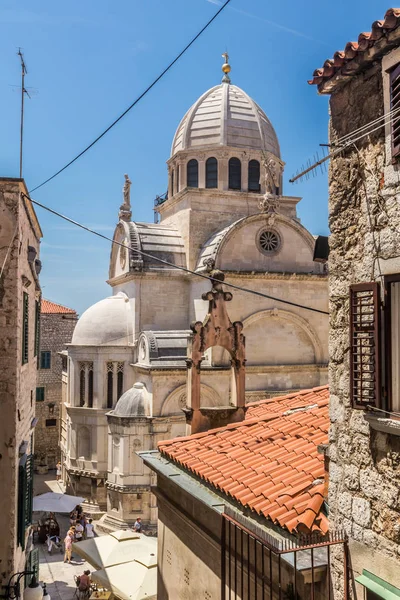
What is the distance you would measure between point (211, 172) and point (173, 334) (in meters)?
9.02

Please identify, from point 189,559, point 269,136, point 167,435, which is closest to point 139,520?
point 167,435

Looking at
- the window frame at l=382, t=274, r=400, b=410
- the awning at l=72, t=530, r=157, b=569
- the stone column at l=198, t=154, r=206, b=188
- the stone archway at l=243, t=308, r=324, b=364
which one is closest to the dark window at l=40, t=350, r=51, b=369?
the stone column at l=198, t=154, r=206, b=188

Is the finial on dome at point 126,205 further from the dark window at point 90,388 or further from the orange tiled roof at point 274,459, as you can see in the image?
the orange tiled roof at point 274,459

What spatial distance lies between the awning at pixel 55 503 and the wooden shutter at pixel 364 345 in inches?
613

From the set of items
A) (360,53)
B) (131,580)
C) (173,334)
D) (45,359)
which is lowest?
(131,580)

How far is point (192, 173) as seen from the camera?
2684cm

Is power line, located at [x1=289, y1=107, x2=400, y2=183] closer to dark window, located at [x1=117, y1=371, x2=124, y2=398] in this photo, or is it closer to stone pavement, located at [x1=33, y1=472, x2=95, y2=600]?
stone pavement, located at [x1=33, y1=472, x2=95, y2=600]

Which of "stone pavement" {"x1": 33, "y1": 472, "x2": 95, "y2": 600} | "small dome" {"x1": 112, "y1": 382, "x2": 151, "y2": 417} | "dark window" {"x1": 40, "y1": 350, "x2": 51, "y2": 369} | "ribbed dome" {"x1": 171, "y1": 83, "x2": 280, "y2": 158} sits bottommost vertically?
"stone pavement" {"x1": 33, "y1": 472, "x2": 95, "y2": 600}

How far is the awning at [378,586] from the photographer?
11.2 ft

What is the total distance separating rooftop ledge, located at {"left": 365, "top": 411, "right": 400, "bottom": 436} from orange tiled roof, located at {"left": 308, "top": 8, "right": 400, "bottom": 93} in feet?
7.98

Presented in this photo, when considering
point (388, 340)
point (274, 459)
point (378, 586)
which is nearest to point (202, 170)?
point (274, 459)

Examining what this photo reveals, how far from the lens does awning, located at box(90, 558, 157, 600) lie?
38.0 feet

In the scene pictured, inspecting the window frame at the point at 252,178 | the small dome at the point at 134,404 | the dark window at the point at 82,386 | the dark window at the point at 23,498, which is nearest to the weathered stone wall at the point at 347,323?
the dark window at the point at 23,498

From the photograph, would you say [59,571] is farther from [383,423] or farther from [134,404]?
[383,423]
